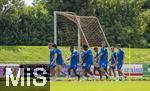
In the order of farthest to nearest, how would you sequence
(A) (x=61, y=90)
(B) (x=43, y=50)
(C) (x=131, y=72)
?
(B) (x=43, y=50)
(C) (x=131, y=72)
(A) (x=61, y=90)

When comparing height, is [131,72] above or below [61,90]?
below

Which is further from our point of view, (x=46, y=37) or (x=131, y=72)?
(x=46, y=37)

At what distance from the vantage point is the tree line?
69.1 meters

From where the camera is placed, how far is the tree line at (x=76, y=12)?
69125 mm

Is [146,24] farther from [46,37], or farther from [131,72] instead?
[131,72]

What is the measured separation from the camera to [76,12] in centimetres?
7562

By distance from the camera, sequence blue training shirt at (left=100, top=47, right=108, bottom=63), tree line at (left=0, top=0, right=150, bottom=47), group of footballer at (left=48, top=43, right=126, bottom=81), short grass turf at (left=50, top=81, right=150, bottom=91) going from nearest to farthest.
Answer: short grass turf at (left=50, top=81, right=150, bottom=91) → group of footballer at (left=48, top=43, right=126, bottom=81) → blue training shirt at (left=100, top=47, right=108, bottom=63) → tree line at (left=0, top=0, right=150, bottom=47)

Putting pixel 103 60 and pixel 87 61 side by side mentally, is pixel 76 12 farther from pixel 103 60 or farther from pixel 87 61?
pixel 87 61

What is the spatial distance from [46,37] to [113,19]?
10323 mm

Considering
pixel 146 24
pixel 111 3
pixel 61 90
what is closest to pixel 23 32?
pixel 111 3

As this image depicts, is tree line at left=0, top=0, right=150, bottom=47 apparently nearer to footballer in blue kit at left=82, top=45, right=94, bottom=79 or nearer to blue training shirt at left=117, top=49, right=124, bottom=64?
blue training shirt at left=117, top=49, right=124, bottom=64

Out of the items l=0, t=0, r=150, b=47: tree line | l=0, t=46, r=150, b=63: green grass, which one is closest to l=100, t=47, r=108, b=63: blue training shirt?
l=0, t=46, r=150, b=63: green grass

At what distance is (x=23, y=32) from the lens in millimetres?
69625

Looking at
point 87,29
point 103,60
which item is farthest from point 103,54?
point 87,29
